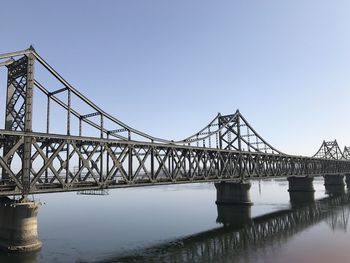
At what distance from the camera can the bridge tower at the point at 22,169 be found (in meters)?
31.5

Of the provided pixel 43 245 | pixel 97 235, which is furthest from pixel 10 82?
pixel 97 235

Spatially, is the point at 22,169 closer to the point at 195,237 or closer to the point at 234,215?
the point at 195,237

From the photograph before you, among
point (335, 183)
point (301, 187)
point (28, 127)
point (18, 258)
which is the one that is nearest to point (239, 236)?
point (18, 258)

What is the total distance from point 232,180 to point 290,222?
19284mm

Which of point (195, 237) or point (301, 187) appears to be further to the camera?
point (301, 187)

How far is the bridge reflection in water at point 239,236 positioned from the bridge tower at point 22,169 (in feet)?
28.7

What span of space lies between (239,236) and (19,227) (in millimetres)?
28085

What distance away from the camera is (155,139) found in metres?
51.2

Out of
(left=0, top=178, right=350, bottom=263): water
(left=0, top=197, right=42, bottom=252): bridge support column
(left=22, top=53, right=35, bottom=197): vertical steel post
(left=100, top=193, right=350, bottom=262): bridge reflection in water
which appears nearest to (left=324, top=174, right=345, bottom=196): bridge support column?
(left=100, top=193, right=350, bottom=262): bridge reflection in water

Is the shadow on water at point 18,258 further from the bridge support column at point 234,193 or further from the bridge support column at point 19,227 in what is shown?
the bridge support column at point 234,193

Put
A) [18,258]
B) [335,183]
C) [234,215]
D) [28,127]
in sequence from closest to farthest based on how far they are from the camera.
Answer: [18,258]
[28,127]
[234,215]
[335,183]

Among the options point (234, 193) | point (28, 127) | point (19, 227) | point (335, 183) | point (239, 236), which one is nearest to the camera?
point (19, 227)

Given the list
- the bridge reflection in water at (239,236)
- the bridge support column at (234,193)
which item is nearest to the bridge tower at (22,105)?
the bridge reflection in water at (239,236)

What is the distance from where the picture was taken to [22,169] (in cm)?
3316
